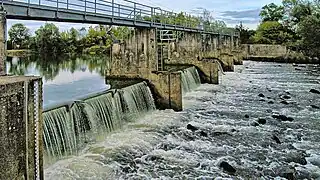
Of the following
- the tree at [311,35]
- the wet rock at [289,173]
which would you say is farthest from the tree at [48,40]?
the wet rock at [289,173]

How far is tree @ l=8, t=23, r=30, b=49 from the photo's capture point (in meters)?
70.6

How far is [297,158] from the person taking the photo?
10.9 meters

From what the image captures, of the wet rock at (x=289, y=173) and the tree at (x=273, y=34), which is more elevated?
the tree at (x=273, y=34)

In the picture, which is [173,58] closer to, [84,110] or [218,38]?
[218,38]

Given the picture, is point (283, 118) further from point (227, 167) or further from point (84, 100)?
point (84, 100)

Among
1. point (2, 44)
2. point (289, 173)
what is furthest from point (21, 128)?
point (289, 173)

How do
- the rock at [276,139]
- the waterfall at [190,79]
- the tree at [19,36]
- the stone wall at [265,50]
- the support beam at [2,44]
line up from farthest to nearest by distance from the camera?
the tree at [19,36] < the stone wall at [265,50] < the waterfall at [190,79] < the rock at [276,139] < the support beam at [2,44]

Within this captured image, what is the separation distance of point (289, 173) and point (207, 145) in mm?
3062

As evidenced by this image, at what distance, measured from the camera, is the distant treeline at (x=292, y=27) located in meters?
46.3

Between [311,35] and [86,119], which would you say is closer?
[86,119]

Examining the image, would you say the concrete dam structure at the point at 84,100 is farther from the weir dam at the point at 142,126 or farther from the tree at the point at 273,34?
the tree at the point at 273,34

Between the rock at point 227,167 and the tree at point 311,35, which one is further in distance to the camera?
the tree at point 311,35

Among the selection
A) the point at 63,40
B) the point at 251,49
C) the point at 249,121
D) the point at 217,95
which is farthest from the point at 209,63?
the point at 63,40

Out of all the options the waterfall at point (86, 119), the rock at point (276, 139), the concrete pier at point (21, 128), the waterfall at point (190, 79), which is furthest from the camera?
the waterfall at point (190, 79)
